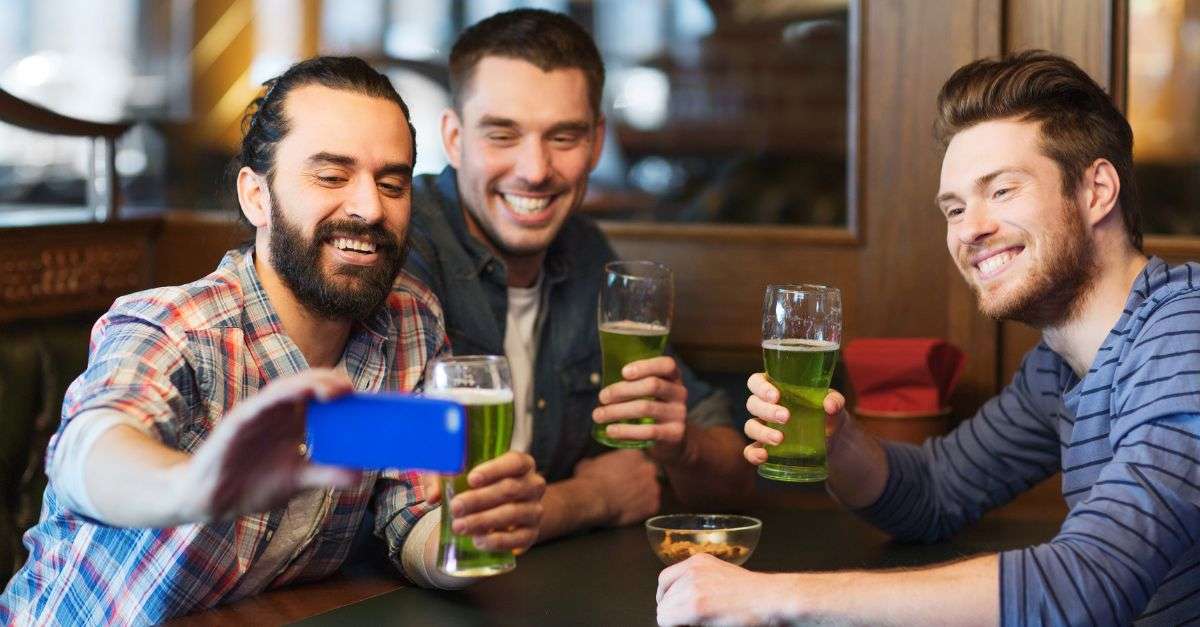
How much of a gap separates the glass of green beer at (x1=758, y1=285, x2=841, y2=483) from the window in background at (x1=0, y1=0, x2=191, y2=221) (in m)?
2.18

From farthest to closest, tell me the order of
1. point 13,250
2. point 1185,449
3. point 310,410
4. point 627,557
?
point 13,250 → point 627,557 → point 1185,449 → point 310,410

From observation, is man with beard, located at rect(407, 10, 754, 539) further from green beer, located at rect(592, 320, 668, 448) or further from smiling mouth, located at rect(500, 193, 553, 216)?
green beer, located at rect(592, 320, 668, 448)

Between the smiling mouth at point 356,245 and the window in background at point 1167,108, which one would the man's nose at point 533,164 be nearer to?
the smiling mouth at point 356,245

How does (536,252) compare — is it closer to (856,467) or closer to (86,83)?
(856,467)

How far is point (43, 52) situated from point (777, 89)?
8.68 feet

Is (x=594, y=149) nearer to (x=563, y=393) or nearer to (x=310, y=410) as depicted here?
(x=563, y=393)

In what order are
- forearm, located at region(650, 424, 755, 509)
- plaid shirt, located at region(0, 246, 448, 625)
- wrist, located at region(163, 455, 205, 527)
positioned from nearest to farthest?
wrist, located at region(163, 455, 205, 527), plaid shirt, located at region(0, 246, 448, 625), forearm, located at region(650, 424, 755, 509)

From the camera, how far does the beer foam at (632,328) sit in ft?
7.07

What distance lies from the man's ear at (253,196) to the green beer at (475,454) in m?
0.61

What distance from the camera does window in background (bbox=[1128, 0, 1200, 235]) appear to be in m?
2.69

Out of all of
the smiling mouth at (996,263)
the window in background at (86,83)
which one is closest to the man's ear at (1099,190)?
the smiling mouth at (996,263)

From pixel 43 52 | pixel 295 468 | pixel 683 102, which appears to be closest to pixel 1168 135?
pixel 683 102

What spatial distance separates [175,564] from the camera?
185cm

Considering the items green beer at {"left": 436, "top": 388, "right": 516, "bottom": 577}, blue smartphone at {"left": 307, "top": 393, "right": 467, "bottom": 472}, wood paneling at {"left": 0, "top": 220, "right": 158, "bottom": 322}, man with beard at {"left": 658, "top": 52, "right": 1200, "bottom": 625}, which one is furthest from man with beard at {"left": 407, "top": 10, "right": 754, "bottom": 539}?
blue smartphone at {"left": 307, "top": 393, "right": 467, "bottom": 472}
